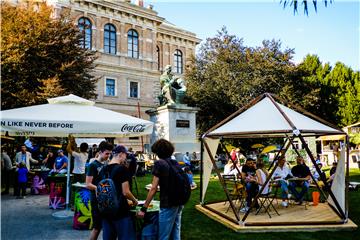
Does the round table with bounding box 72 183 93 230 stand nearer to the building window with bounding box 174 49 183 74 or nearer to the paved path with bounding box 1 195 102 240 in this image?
the paved path with bounding box 1 195 102 240

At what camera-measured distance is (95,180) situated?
17.1 feet

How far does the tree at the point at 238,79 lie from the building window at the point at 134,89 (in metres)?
8.65

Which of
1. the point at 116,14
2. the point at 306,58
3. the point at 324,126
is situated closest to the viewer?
the point at 324,126

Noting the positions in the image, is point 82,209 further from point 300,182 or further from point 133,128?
point 300,182

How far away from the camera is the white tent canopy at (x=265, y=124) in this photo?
766cm

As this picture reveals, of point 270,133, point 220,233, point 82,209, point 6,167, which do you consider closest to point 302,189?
point 270,133

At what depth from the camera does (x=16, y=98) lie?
19.3 meters

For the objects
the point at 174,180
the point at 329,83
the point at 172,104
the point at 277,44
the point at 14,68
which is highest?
the point at 277,44

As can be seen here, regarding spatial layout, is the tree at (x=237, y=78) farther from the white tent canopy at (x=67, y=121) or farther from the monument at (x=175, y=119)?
the white tent canopy at (x=67, y=121)

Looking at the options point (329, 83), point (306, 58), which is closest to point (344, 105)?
Result: point (329, 83)

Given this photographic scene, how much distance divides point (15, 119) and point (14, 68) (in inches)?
566

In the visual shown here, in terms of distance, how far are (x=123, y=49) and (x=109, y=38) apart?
2069mm

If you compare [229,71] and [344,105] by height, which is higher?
[229,71]

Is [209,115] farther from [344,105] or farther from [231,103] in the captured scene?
[344,105]
